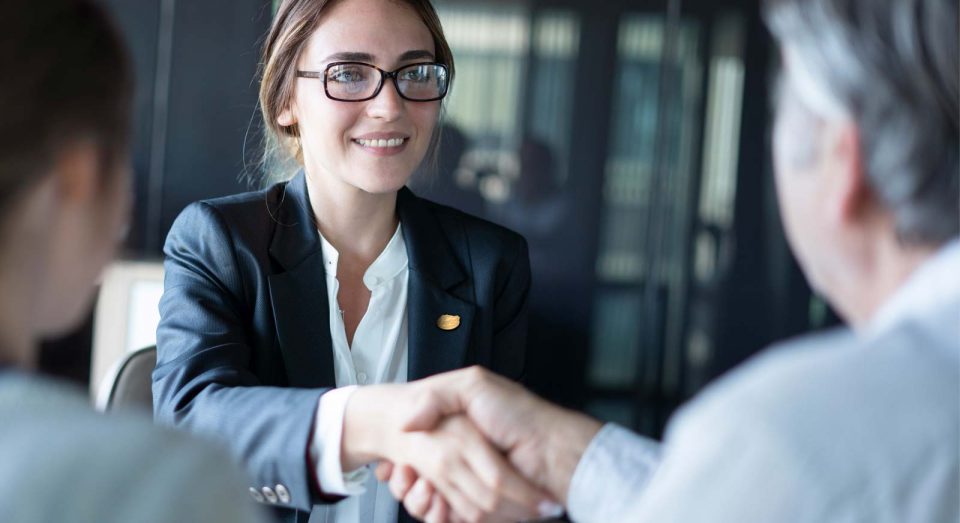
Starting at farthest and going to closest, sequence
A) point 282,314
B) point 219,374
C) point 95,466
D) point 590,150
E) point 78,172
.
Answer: point 590,150
point 282,314
point 219,374
point 78,172
point 95,466

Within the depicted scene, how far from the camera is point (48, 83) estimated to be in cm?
85

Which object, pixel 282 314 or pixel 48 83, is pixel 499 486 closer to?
pixel 282 314

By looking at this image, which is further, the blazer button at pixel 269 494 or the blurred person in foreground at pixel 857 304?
the blazer button at pixel 269 494

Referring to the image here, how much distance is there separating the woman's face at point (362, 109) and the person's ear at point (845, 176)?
133cm

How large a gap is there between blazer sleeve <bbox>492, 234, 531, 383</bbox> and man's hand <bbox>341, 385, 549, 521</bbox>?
0.70 m

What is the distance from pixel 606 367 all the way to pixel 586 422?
2.57 m

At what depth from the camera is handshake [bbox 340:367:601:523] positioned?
5.31 feet

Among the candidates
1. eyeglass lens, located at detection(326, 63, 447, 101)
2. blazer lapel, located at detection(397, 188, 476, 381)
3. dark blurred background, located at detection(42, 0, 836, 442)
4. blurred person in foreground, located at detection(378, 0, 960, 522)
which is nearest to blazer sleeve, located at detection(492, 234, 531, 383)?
blazer lapel, located at detection(397, 188, 476, 381)

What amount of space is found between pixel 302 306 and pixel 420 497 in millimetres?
555

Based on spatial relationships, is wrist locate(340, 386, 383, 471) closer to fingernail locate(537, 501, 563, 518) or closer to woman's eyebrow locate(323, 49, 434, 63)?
fingernail locate(537, 501, 563, 518)

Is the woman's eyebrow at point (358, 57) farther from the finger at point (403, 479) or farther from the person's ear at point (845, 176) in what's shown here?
the person's ear at point (845, 176)

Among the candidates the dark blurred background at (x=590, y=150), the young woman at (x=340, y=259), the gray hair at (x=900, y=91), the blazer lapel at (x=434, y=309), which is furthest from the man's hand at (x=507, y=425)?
the dark blurred background at (x=590, y=150)

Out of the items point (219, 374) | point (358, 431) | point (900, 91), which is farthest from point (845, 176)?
point (219, 374)

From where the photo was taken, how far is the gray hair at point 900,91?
0.97m
